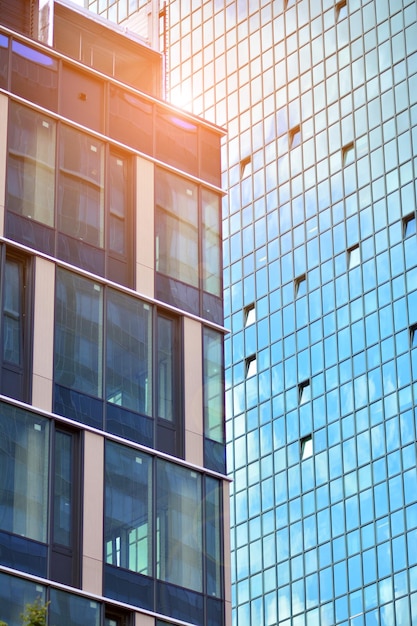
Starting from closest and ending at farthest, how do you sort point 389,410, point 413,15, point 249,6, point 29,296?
1. point 29,296
2. point 389,410
3. point 413,15
4. point 249,6

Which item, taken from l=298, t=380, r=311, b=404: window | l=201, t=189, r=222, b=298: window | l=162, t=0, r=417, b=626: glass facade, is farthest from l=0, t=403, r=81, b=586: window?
l=298, t=380, r=311, b=404: window

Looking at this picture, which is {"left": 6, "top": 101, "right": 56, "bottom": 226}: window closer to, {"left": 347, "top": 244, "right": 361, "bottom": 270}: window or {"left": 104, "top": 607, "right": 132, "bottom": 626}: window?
{"left": 104, "top": 607, "right": 132, "bottom": 626}: window

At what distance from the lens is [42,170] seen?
1686 inches

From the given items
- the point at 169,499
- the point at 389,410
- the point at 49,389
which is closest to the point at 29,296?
the point at 49,389

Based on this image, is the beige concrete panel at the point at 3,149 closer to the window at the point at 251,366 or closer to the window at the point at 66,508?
the window at the point at 66,508

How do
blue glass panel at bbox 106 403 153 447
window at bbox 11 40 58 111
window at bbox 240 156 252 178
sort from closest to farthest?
1. blue glass panel at bbox 106 403 153 447
2. window at bbox 11 40 58 111
3. window at bbox 240 156 252 178

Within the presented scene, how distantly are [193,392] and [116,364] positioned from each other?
7.22 ft

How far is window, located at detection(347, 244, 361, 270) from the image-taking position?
11019 cm

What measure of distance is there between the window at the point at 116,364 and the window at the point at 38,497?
2.99 feet

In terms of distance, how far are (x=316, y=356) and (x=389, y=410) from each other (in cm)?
854

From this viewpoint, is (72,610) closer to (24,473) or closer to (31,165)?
(24,473)

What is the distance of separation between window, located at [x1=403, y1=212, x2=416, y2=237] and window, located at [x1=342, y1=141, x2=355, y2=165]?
7.18m

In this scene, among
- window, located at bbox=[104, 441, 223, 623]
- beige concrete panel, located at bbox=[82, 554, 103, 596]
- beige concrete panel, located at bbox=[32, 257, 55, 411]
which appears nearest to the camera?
beige concrete panel, located at bbox=[82, 554, 103, 596]

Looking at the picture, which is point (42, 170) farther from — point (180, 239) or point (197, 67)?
point (197, 67)
